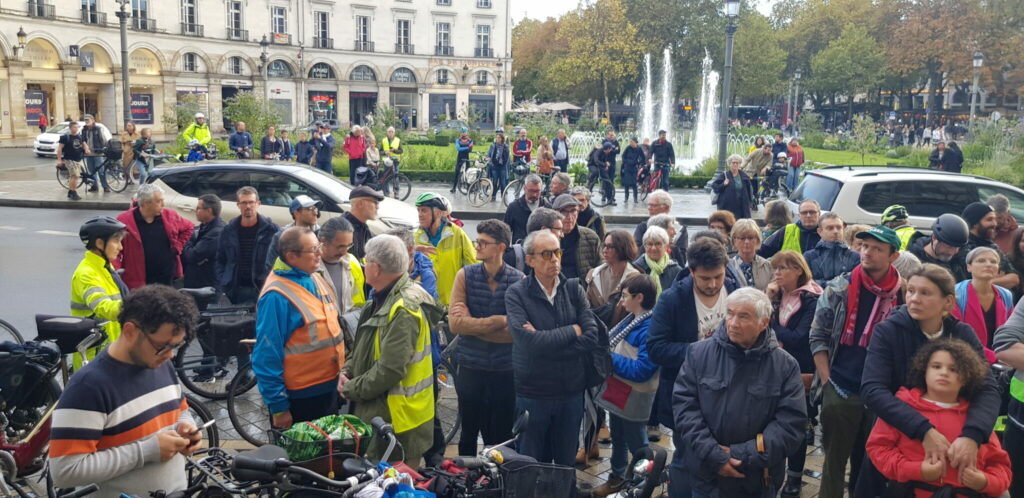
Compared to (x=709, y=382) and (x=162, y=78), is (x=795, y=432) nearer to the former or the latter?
(x=709, y=382)

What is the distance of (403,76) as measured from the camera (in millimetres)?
63750

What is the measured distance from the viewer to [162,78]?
5038 centimetres

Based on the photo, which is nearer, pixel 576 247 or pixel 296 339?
pixel 296 339

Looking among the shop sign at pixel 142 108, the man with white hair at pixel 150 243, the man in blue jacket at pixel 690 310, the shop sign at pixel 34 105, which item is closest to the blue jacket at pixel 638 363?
the man in blue jacket at pixel 690 310

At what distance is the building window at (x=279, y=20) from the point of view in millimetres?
56697

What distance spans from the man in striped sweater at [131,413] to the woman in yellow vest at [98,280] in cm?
230

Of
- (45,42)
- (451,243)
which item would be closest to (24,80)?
(45,42)

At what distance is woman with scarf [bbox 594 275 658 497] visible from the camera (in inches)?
215

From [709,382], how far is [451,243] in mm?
3323

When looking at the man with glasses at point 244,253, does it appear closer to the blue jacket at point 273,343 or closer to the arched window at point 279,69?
the blue jacket at point 273,343

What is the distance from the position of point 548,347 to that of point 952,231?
3.54 meters

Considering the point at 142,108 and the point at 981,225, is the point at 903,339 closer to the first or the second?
the point at 981,225

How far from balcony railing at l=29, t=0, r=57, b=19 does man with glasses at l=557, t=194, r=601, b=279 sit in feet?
145

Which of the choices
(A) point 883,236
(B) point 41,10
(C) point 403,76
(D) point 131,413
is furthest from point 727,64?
(C) point 403,76
